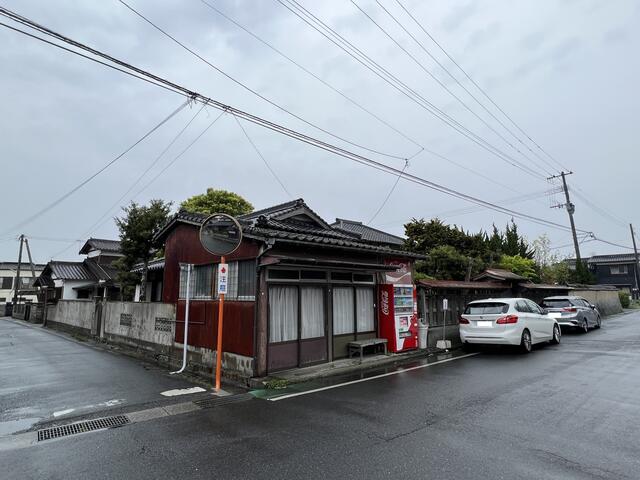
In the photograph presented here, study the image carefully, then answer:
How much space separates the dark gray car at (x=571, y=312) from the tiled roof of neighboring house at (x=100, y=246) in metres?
33.1

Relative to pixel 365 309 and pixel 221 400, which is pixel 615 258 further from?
pixel 221 400

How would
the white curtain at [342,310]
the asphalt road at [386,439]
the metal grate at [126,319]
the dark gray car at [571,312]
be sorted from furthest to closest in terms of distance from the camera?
the dark gray car at [571,312] → the metal grate at [126,319] → the white curtain at [342,310] → the asphalt road at [386,439]

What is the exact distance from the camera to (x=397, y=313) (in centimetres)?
1113

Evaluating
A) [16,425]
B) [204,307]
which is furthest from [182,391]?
[204,307]

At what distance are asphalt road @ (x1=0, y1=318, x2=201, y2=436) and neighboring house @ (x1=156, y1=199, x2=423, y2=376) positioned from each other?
5.63 ft

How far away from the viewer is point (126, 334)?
13.9 metres

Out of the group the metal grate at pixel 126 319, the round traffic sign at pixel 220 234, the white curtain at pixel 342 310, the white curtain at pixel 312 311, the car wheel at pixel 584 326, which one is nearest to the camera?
the round traffic sign at pixel 220 234

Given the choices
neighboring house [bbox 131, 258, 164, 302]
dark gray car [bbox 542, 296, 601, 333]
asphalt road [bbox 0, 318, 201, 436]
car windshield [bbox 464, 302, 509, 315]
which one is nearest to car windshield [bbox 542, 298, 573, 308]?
dark gray car [bbox 542, 296, 601, 333]

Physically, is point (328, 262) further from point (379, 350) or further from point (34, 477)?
point (34, 477)

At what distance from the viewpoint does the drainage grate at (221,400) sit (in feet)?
21.0

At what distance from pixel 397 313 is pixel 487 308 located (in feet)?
9.74

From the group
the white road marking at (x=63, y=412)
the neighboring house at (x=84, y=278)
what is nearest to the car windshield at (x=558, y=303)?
the white road marking at (x=63, y=412)

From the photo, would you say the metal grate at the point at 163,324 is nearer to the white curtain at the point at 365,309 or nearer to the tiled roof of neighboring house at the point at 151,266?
the tiled roof of neighboring house at the point at 151,266

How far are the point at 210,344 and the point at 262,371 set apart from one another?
7.08 feet
